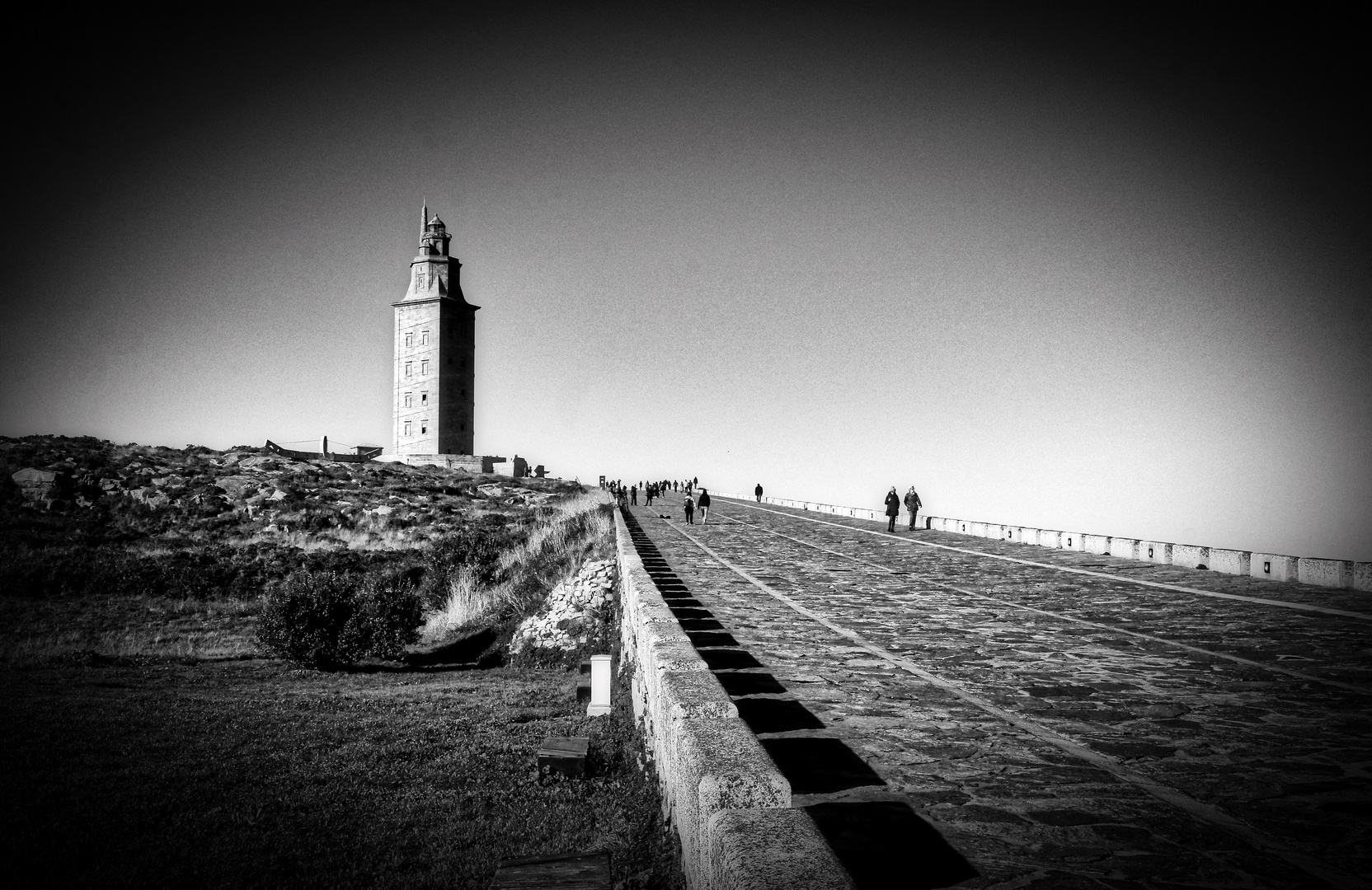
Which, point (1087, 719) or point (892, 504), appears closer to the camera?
point (1087, 719)

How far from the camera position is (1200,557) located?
57.0 feet

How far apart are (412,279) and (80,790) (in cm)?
7025

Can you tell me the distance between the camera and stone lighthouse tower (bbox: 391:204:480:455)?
231 feet

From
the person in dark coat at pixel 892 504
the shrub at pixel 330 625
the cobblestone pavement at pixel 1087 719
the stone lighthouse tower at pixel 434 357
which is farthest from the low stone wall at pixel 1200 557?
the stone lighthouse tower at pixel 434 357

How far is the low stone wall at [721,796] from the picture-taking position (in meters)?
2.81

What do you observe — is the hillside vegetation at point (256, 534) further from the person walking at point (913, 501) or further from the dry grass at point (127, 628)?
the person walking at point (913, 501)

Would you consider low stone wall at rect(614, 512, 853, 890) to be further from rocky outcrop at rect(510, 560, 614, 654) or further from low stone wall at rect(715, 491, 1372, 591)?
low stone wall at rect(715, 491, 1372, 591)

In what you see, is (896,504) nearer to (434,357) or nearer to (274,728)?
(274,728)

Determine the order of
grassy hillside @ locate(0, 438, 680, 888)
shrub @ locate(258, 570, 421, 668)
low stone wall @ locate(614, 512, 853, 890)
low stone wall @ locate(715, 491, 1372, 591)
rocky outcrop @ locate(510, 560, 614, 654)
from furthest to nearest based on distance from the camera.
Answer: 1. shrub @ locate(258, 570, 421, 668)
2. rocky outcrop @ locate(510, 560, 614, 654)
3. low stone wall @ locate(715, 491, 1372, 591)
4. grassy hillside @ locate(0, 438, 680, 888)
5. low stone wall @ locate(614, 512, 853, 890)

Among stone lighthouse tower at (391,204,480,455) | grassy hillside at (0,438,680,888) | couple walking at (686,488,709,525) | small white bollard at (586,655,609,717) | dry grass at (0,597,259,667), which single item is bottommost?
dry grass at (0,597,259,667)

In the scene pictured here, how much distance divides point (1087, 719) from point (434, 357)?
69.6 meters

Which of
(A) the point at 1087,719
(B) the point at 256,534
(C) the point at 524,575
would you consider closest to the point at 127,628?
(C) the point at 524,575

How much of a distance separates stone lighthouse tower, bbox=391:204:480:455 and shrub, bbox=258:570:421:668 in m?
52.7

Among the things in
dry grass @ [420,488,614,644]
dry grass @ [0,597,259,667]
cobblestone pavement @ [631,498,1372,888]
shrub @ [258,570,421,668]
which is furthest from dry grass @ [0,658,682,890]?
dry grass @ [420,488,614,644]
